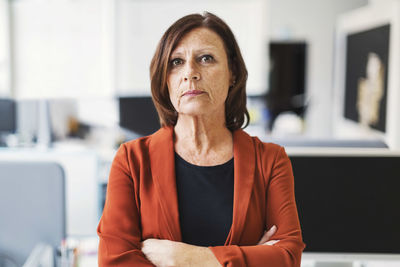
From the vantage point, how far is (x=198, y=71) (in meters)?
1.14

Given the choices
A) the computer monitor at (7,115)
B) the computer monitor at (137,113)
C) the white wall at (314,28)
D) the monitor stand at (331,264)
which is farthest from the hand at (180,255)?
the white wall at (314,28)

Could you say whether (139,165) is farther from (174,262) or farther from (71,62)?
(71,62)

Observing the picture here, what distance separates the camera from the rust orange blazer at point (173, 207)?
1.11 meters

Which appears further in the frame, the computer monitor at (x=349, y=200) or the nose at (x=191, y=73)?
the computer monitor at (x=349, y=200)

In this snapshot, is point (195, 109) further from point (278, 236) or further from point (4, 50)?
point (4, 50)

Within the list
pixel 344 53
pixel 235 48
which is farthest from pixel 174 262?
pixel 344 53

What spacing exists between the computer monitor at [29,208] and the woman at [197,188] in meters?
0.34

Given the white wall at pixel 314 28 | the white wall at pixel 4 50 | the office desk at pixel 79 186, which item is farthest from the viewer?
the white wall at pixel 314 28

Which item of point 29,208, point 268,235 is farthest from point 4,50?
point 268,235

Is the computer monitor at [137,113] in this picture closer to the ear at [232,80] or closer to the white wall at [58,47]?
the ear at [232,80]

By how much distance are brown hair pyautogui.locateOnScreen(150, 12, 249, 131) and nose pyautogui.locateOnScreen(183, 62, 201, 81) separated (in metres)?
0.06

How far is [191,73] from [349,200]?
0.73 m

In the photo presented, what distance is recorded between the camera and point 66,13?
5.95m

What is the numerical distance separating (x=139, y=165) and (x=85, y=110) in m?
2.39
